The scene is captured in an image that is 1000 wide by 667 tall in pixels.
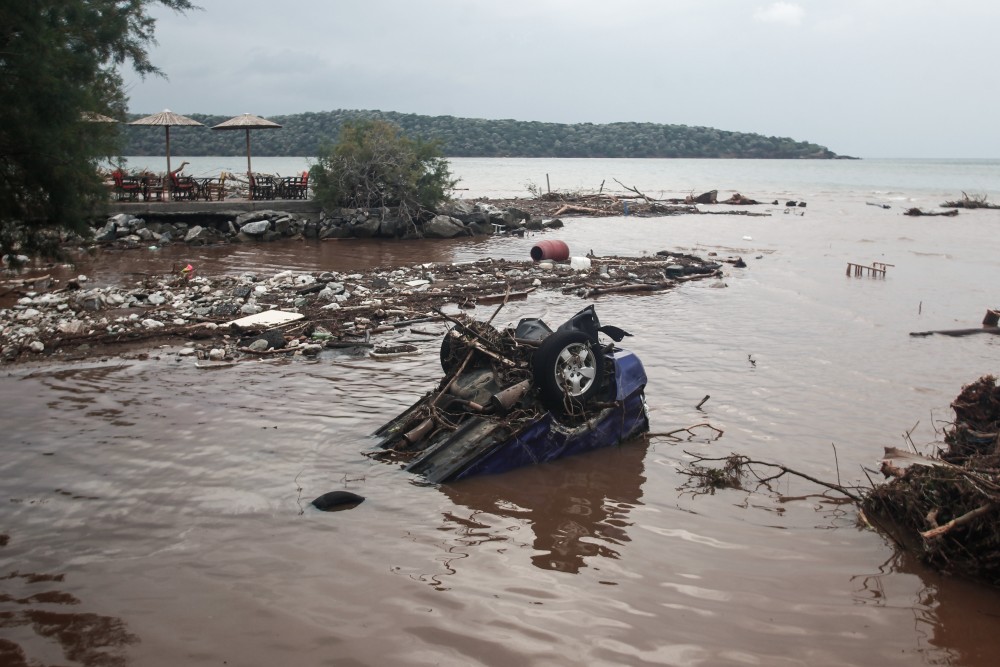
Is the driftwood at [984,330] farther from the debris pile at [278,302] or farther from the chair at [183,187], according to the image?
the chair at [183,187]

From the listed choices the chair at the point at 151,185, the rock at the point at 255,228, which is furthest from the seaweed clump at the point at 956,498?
the chair at the point at 151,185

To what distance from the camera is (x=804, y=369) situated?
10844 mm

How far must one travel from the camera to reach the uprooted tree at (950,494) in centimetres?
507

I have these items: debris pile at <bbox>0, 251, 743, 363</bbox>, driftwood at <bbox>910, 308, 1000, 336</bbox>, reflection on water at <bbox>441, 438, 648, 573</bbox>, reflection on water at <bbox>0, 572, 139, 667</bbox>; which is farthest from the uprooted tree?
driftwood at <bbox>910, 308, 1000, 336</bbox>

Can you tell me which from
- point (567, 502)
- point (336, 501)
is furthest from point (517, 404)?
point (336, 501)

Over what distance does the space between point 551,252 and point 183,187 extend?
13.0 meters

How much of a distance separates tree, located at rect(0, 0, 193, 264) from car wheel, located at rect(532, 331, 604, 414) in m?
3.88

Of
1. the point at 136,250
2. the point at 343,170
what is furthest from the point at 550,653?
the point at 343,170

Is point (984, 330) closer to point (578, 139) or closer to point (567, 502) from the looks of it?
point (567, 502)

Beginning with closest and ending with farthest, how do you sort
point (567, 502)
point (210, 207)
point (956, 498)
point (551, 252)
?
point (956, 498)
point (567, 502)
point (551, 252)
point (210, 207)

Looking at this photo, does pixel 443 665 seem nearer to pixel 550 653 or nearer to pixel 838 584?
pixel 550 653

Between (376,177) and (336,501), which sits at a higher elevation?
(376,177)

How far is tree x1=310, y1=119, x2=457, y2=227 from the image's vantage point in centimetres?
2569

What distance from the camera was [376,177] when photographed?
26.0 m
